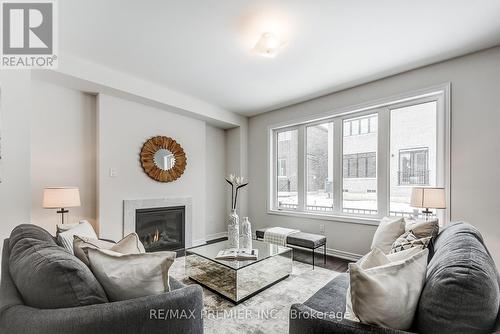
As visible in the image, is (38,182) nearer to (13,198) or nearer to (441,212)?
(13,198)

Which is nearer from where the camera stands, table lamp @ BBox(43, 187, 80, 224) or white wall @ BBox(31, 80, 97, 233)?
table lamp @ BBox(43, 187, 80, 224)

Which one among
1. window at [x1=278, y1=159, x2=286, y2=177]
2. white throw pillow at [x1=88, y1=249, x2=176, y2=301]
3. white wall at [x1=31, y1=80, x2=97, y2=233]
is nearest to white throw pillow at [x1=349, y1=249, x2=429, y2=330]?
white throw pillow at [x1=88, y1=249, x2=176, y2=301]

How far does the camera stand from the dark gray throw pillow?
2.94ft

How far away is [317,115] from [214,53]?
6.58 feet

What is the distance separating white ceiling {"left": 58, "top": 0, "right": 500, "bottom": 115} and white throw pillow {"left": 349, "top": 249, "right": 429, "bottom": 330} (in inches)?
77.9

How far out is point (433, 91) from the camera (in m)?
2.81

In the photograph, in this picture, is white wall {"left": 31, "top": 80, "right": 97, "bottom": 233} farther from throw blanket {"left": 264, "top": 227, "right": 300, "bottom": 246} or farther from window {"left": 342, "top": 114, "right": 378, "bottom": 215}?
window {"left": 342, "top": 114, "right": 378, "bottom": 215}

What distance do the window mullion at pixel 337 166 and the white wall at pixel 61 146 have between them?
3.55 meters

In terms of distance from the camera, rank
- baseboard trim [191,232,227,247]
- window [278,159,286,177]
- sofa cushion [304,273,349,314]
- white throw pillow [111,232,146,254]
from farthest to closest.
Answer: window [278,159,286,177]
baseboard trim [191,232,227,247]
white throw pillow [111,232,146,254]
sofa cushion [304,273,349,314]

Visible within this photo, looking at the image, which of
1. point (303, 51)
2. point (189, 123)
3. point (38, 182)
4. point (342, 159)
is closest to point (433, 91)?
point (342, 159)

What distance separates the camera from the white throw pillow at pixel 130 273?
3.39 ft

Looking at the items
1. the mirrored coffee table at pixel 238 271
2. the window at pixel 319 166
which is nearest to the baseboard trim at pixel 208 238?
the mirrored coffee table at pixel 238 271

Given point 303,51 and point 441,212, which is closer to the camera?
point 303,51

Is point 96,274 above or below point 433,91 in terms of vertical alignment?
below
